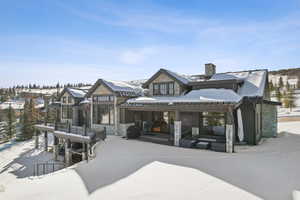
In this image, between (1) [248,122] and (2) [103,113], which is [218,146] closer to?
(1) [248,122]

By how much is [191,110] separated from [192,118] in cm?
259

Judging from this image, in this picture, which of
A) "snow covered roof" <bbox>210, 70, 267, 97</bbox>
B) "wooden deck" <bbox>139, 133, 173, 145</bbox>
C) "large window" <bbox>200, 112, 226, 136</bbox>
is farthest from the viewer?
"large window" <bbox>200, 112, 226, 136</bbox>

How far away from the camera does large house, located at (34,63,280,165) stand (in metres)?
11.5

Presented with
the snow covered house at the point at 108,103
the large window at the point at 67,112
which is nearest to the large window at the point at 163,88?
the snow covered house at the point at 108,103

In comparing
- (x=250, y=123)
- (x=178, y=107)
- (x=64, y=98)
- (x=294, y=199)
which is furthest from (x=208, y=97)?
(x=64, y=98)

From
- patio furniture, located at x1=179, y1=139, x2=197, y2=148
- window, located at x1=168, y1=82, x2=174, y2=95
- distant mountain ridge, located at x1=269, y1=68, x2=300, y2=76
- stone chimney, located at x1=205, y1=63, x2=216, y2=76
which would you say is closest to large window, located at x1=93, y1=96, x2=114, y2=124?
window, located at x1=168, y1=82, x2=174, y2=95

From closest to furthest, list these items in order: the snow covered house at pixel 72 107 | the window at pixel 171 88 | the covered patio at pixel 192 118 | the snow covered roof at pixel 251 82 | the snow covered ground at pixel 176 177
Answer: the snow covered ground at pixel 176 177, the covered patio at pixel 192 118, the snow covered roof at pixel 251 82, the window at pixel 171 88, the snow covered house at pixel 72 107

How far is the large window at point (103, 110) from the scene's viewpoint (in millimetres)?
16406

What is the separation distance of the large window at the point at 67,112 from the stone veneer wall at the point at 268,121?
21579mm

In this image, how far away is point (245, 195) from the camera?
551cm

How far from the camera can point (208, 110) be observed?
11.1m

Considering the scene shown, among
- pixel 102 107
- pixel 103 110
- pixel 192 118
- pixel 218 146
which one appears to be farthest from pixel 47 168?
pixel 218 146

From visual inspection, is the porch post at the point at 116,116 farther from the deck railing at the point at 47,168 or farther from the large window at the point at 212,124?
the large window at the point at 212,124

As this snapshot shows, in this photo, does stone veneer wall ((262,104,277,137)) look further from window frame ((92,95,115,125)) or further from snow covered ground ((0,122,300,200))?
window frame ((92,95,115,125))
